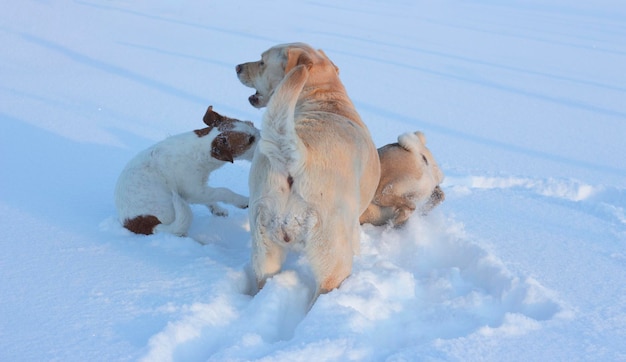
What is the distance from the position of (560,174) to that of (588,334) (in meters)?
2.59

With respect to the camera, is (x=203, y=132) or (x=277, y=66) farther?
(x=203, y=132)

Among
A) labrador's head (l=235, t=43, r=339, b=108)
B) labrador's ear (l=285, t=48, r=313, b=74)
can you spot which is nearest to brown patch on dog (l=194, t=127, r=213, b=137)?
labrador's head (l=235, t=43, r=339, b=108)

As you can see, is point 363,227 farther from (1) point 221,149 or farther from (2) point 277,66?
(2) point 277,66

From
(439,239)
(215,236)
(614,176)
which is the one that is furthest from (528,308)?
(614,176)

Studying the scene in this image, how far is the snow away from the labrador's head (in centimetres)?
94

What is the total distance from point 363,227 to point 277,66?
129cm

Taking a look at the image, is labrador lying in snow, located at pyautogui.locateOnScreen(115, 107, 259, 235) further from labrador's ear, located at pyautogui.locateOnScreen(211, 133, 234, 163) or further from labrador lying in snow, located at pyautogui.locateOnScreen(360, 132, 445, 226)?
labrador lying in snow, located at pyautogui.locateOnScreen(360, 132, 445, 226)

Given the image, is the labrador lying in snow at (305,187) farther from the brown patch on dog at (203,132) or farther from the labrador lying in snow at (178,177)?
the brown patch on dog at (203,132)

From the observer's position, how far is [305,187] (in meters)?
2.70

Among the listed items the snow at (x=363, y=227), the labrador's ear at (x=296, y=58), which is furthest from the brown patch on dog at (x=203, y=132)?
the labrador's ear at (x=296, y=58)

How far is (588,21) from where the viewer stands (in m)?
14.4

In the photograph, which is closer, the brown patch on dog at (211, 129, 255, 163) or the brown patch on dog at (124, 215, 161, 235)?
the brown patch on dog at (124, 215, 161, 235)

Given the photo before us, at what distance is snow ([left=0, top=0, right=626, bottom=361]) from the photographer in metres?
2.65

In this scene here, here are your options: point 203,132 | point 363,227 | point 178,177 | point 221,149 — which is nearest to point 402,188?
point 363,227
